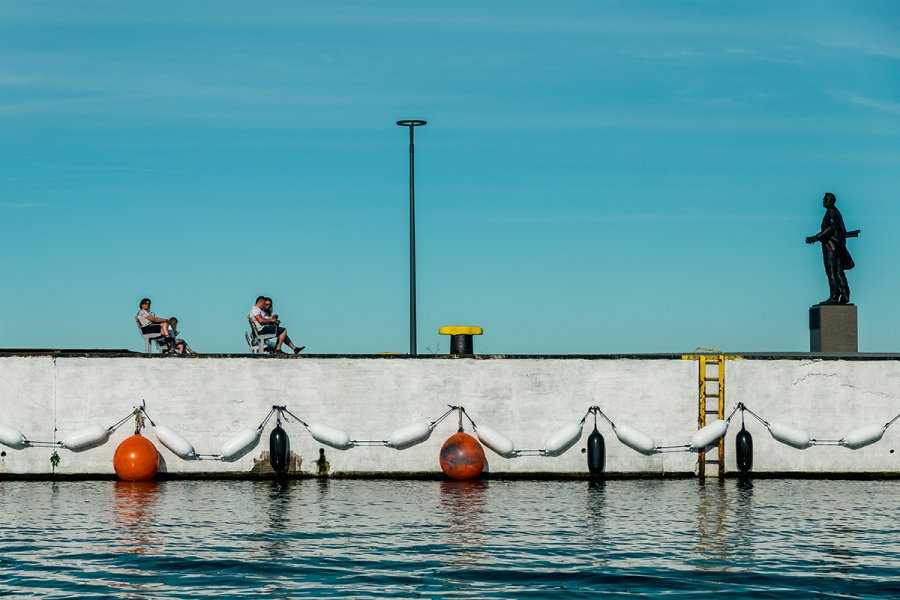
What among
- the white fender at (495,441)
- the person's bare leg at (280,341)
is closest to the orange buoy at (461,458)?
the white fender at (495,441)

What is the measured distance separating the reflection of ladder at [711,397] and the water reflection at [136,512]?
445 inches

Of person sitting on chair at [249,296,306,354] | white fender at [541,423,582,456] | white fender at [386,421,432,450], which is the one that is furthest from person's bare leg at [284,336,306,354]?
white fender at [541,423,582,456]

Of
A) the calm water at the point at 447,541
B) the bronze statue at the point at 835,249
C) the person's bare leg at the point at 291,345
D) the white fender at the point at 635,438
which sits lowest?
the calm water at the point at 447,541

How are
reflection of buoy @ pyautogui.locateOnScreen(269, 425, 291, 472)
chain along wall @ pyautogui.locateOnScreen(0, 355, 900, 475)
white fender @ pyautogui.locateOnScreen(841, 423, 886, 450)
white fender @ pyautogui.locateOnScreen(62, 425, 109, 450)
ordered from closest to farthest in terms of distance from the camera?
white fender @ pyautogui.locateOnScreen(62, 425, 109, 450) < reflection of buoy @ pyautogui.locateOnScreen(269, 425, 291, 472) < chain along wall @ pyautogui.locateOnScreen(0, 355, 900, 475) < white fender @ pyautogui.locateOnScreen(841, 423, 886, 450)

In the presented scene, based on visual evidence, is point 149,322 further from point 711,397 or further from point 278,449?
point 711,397

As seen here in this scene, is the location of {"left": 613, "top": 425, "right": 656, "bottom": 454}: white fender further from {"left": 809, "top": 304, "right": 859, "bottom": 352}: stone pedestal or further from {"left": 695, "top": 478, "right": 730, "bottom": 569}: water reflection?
{"left": 809, "top": 304, "right": 859, "bottom": 352}: stone pedestal

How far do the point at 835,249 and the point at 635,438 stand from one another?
9115mm

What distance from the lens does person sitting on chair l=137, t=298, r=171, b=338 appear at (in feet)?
92.5

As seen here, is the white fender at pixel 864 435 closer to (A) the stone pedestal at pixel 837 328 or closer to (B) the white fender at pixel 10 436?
(A) the stone pedestal at pixel 837 328

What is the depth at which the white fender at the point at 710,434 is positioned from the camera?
Answer: 26.9 metres

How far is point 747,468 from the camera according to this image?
27.2 metres

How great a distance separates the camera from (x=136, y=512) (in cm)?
2098

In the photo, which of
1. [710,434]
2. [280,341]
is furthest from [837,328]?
[280,341]

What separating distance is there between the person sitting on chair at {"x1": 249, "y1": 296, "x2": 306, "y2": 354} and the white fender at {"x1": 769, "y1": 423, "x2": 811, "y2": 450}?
1038 cm
